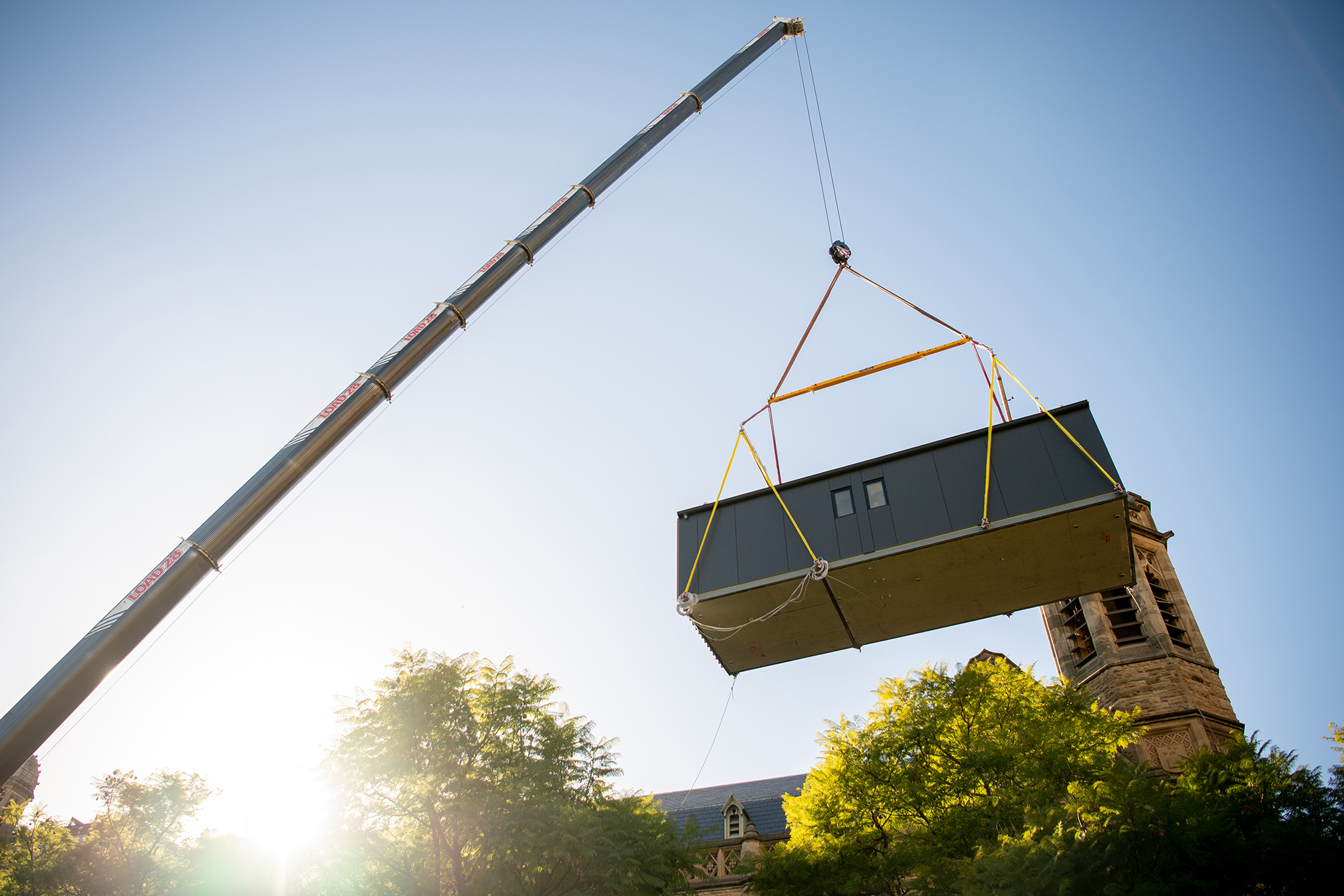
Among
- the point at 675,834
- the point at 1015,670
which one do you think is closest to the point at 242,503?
the point at 675,834

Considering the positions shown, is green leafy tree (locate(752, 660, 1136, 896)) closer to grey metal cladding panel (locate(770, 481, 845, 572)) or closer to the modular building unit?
the modular building unit

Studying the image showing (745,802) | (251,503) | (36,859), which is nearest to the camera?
(251,503)

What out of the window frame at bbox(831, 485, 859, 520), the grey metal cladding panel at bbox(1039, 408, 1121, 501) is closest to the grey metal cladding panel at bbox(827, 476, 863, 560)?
the window frame at bbox(831, 485, 859, 520)

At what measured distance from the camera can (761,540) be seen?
12.4 metres

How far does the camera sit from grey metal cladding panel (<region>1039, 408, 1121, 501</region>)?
11.0 m

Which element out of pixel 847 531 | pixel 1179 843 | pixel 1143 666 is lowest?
pixel 1179 843

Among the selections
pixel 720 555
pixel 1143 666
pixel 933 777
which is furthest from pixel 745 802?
pixel 720 555

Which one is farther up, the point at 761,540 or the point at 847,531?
the point at 761,540

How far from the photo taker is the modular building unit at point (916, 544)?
1123cm

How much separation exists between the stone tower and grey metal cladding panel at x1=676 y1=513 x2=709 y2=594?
784 inches

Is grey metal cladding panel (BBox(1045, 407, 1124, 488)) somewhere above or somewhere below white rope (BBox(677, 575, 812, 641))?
above

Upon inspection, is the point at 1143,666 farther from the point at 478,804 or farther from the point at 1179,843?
the point at 478,804

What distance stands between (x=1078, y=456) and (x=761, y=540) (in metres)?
4.64

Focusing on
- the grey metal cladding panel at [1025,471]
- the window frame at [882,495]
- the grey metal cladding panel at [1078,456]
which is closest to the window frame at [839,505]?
the window frame at [882,495]
